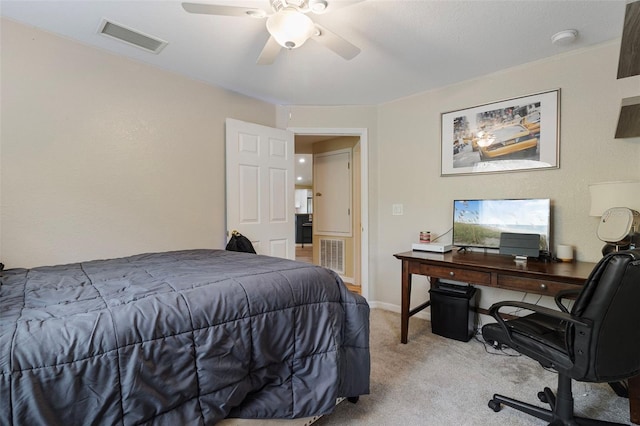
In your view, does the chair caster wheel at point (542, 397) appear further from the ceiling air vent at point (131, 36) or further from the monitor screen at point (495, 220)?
the ceiling air vent at point (131, 36)

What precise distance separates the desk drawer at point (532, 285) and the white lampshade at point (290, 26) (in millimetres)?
Result: 1982

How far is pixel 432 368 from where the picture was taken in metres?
2.23

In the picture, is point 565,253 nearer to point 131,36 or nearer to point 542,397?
point 542,397

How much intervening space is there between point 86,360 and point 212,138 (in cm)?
247

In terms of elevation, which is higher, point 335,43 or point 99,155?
point 335,43

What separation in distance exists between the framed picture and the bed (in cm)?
197

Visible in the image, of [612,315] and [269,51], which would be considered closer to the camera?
[612,315]

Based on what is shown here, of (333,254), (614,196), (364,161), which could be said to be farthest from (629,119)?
(333,254)

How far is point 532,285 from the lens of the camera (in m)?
2.05

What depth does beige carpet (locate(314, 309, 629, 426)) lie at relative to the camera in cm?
169

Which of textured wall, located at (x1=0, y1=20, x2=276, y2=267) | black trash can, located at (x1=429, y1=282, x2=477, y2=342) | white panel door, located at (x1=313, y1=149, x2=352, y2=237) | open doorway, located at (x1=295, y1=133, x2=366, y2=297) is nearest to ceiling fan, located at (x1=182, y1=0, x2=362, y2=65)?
textured wall, located at (x1=0, y1=20, x2=276, y2=267)

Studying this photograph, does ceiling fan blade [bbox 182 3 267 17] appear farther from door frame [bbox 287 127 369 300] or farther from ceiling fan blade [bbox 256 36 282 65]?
door frame [bbox 287 127 369 300]

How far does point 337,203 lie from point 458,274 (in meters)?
2.69

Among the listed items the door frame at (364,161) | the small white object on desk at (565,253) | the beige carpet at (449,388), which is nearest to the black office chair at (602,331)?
the beige carpet at (449,388)
